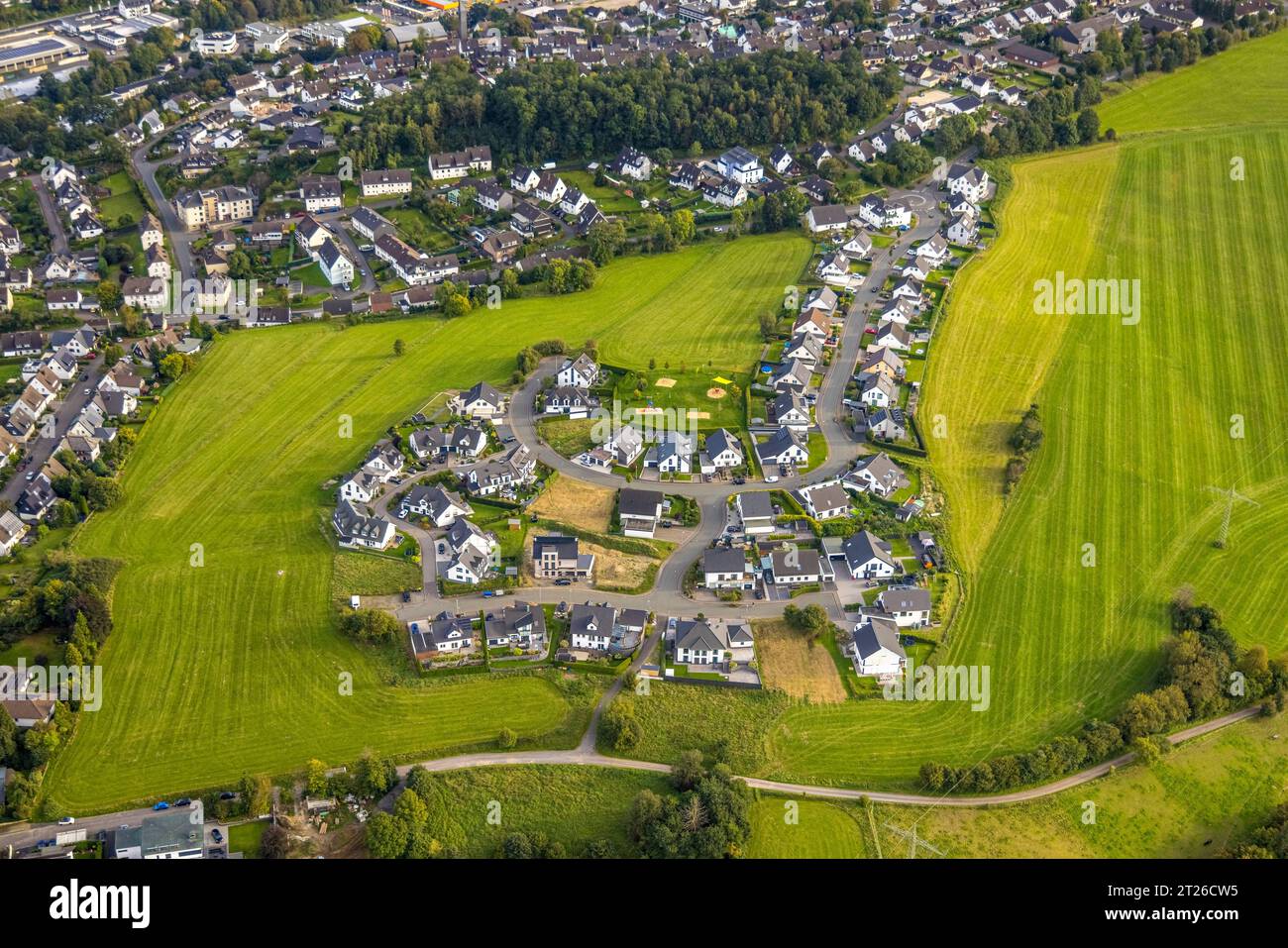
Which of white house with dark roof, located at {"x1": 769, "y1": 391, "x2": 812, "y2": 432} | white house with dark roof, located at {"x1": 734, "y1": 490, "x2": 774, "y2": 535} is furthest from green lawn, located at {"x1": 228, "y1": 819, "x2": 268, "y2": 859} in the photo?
white house with dark roof, located at {"x1": 769, "y1": 391, "x2": 812, "y2": 432}

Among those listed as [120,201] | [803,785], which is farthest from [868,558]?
[120,201]

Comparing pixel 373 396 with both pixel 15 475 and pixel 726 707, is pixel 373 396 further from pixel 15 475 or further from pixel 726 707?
pixel 726 707

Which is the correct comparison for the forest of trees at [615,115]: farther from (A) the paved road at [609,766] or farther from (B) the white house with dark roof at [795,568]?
(A) the paved road at [609,766]

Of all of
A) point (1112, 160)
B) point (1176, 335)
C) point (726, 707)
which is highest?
point (1112, 160)

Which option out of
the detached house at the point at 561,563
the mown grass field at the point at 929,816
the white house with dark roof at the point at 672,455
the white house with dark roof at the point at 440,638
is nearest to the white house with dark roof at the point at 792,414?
the white house with dark roof at the point at 672,455

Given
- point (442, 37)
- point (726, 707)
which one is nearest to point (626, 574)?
point (726, 707)

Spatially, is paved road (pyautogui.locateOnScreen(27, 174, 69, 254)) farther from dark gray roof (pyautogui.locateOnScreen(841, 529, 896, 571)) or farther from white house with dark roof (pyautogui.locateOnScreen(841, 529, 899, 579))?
white house with dark roof (pyautogui.locateOnScreen(841, 529, 899, 579))
